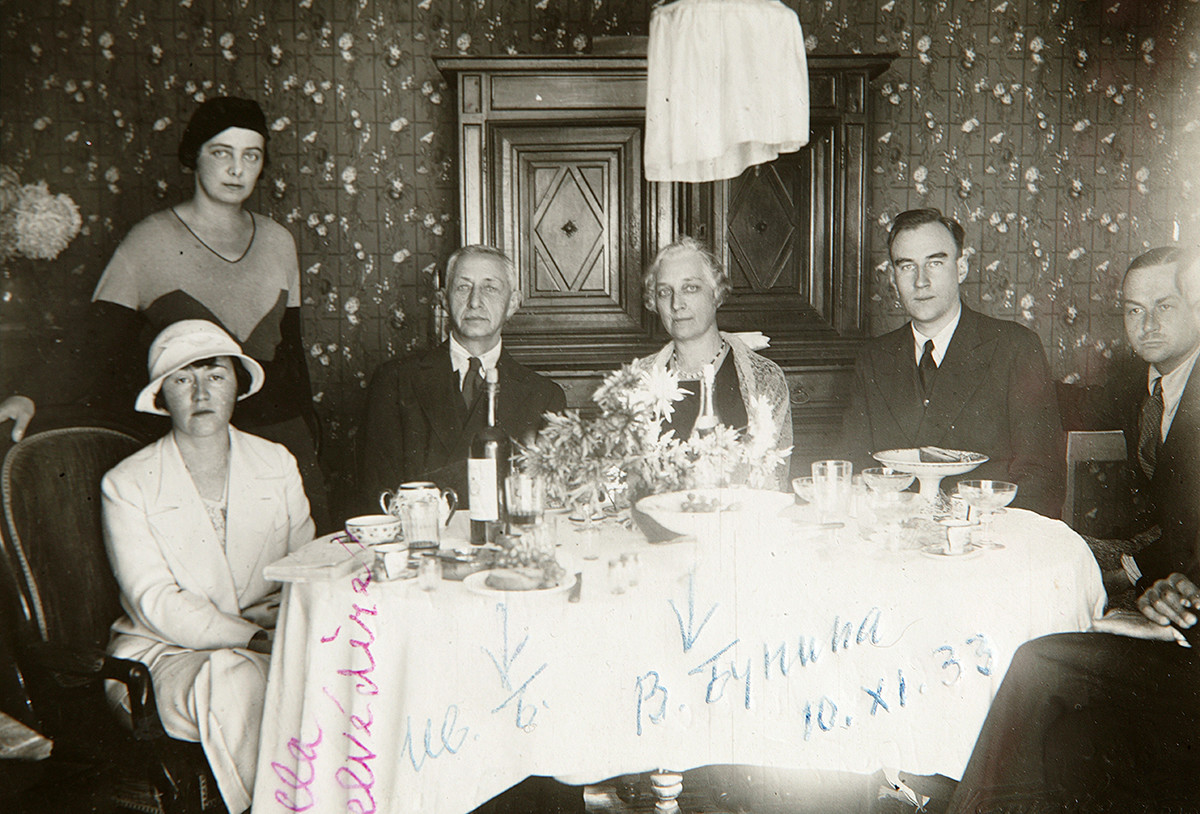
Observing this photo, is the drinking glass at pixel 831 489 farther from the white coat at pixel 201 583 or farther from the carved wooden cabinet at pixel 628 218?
the carved wooden cabinet at pixel 628 218

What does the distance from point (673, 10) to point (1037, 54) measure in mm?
2569

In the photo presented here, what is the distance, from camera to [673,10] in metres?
1.65

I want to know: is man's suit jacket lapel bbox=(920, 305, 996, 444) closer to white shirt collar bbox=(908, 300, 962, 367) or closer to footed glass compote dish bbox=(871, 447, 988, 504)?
white shirt collar bbox=(908, 300, 962, 367)

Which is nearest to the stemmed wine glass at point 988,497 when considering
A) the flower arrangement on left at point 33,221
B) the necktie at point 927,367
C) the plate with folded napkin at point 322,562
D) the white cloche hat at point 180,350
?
the necktie at point 927,367

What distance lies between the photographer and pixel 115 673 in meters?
1.65

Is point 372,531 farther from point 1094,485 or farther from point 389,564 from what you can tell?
point 1094,485

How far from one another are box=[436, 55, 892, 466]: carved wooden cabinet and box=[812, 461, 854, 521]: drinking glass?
154cm

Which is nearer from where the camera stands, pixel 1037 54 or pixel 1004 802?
pixel 1004 802

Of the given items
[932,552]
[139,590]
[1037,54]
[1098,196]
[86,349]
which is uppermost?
[1037,54]

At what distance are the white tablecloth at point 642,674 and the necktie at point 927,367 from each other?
3.83 ft

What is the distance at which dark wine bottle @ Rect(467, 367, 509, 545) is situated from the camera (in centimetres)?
169

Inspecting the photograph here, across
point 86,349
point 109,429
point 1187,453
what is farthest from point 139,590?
point 1187,453

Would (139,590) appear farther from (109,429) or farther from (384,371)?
(384,371)

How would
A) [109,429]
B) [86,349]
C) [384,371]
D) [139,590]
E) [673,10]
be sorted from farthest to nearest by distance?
[86,349] < [384,371] < [109,429] < [139,590] < [673,10]
